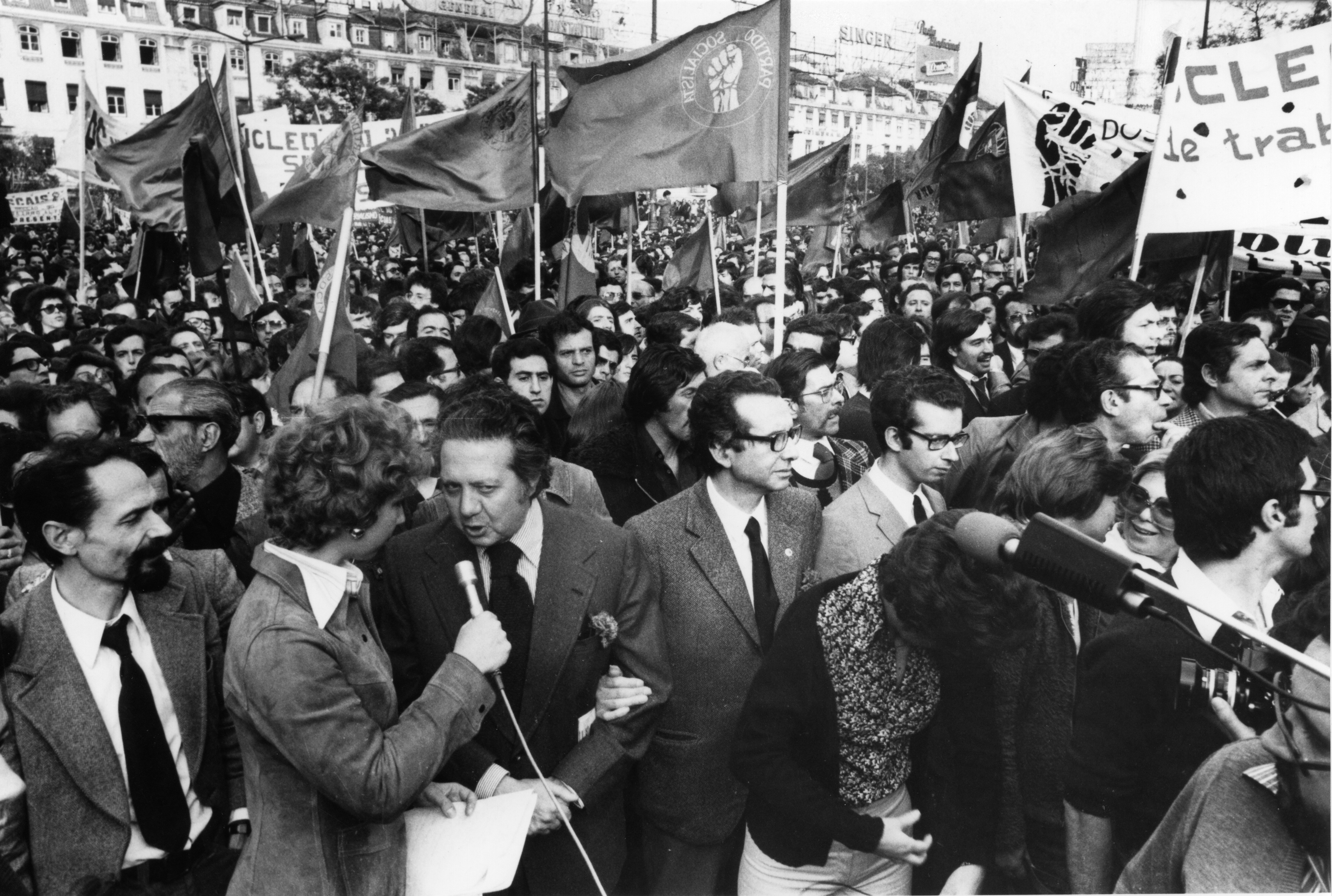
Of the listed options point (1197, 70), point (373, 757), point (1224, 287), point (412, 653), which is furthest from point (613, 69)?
point (1224, 287)

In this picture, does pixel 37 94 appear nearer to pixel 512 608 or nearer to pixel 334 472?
pixel 512 608

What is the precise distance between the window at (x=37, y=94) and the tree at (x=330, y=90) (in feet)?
25.8

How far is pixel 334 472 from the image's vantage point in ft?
7.07

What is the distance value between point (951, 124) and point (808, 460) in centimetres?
594

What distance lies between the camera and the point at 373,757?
6.49 ft

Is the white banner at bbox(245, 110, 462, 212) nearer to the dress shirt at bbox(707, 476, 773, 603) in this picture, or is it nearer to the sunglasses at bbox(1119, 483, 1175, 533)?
the dress shirt at bbox(707, 476, 773, 603)

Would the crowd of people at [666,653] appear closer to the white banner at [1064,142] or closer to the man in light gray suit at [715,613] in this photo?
the man in light gray suit at [715,613]

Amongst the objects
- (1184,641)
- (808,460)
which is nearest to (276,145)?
(808,460)

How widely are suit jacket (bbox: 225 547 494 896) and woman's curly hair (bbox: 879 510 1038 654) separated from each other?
0.91m

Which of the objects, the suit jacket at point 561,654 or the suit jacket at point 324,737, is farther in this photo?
the suit jacket at point 561,654

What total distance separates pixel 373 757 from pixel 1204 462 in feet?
6.50

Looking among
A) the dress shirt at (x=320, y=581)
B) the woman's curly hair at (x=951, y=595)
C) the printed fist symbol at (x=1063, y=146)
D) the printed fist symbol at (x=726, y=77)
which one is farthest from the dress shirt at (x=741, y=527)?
the printed fist symbol at (x=1063, y=146)

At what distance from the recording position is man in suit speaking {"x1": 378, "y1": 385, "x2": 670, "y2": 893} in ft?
8.59

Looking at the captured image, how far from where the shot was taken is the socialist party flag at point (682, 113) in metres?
4.84
